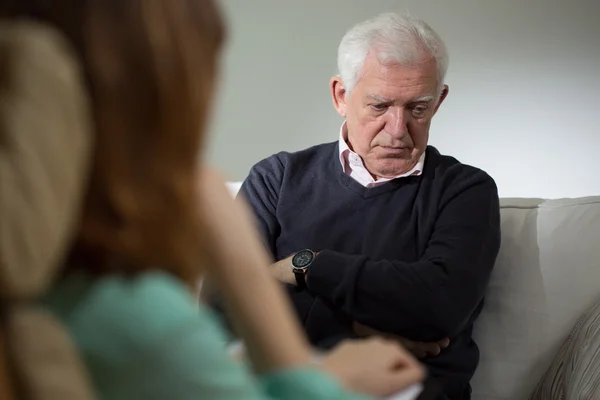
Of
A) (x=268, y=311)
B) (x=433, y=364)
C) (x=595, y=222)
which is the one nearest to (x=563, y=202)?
(x=595, y=222)

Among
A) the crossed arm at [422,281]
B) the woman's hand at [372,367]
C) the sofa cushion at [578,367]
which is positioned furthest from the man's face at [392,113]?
the woman's hand at [372,367]

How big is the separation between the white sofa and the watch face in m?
0.52

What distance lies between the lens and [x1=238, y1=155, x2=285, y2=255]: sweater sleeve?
68.6 inches

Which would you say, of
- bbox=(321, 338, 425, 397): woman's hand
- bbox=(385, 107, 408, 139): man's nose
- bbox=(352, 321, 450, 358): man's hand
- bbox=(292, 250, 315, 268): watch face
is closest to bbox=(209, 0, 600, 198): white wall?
bbox=(385, 107, 408, 139): man's nose

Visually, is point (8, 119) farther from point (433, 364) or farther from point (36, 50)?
point (433, 364)

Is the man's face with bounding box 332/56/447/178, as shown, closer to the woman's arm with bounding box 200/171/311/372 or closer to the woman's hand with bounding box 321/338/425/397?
the woman's hand with bounding box 321/338/425/397

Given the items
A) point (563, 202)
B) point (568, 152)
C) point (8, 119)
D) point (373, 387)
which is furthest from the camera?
point (568, 152)

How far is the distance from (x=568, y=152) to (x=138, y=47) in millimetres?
2199

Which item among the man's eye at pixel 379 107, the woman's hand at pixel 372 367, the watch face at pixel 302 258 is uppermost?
the woman's hand at pixel 372 367

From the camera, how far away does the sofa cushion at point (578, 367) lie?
1.52 meters

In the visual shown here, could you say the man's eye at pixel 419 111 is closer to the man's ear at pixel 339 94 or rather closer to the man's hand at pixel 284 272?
the man's ear at pixel 339 94

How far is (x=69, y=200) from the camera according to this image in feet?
1.34

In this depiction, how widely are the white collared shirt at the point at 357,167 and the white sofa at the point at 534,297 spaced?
0.31m

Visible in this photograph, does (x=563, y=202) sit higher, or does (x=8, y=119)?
(x=8, y=119)
